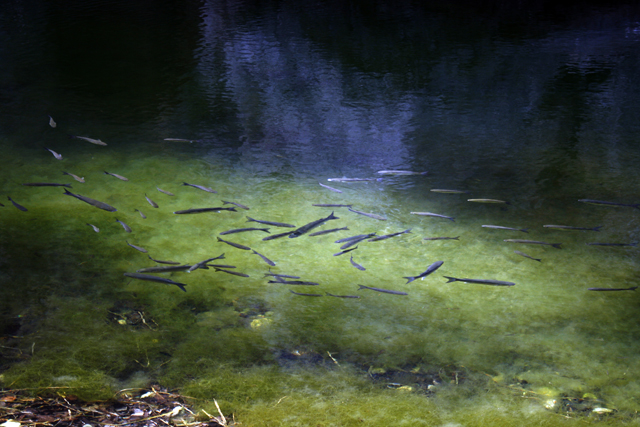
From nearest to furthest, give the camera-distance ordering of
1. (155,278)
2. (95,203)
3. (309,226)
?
(155,278)
(309,226)
(95,203)

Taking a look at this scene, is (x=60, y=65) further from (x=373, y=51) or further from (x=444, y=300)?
(x=444, y=300)

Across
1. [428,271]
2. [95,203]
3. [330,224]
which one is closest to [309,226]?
[330,224]

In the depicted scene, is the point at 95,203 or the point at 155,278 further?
the point at 95,203

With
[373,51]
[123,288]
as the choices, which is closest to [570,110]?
[373,51]

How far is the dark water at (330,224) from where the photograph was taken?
1.44 metres

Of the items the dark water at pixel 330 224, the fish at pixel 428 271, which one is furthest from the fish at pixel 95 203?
the fish at pixel 428 271

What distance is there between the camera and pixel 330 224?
219 cm

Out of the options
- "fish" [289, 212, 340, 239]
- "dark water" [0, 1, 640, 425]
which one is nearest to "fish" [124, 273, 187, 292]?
"dark water" [0, 1, 640, 425]

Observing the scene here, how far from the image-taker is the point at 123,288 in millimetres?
1787

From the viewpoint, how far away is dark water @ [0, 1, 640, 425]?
4.72 feet

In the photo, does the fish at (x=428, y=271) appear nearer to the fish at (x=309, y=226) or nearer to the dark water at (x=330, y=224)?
the dark water at (x=330, y=224)

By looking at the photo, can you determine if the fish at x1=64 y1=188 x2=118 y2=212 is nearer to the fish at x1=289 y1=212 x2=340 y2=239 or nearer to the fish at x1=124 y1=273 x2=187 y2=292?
the fish at x1=124 y1=273 x2=187 y2=292

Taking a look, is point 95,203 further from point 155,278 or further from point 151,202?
point 155,278

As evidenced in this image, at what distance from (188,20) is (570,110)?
4387 millimetres
